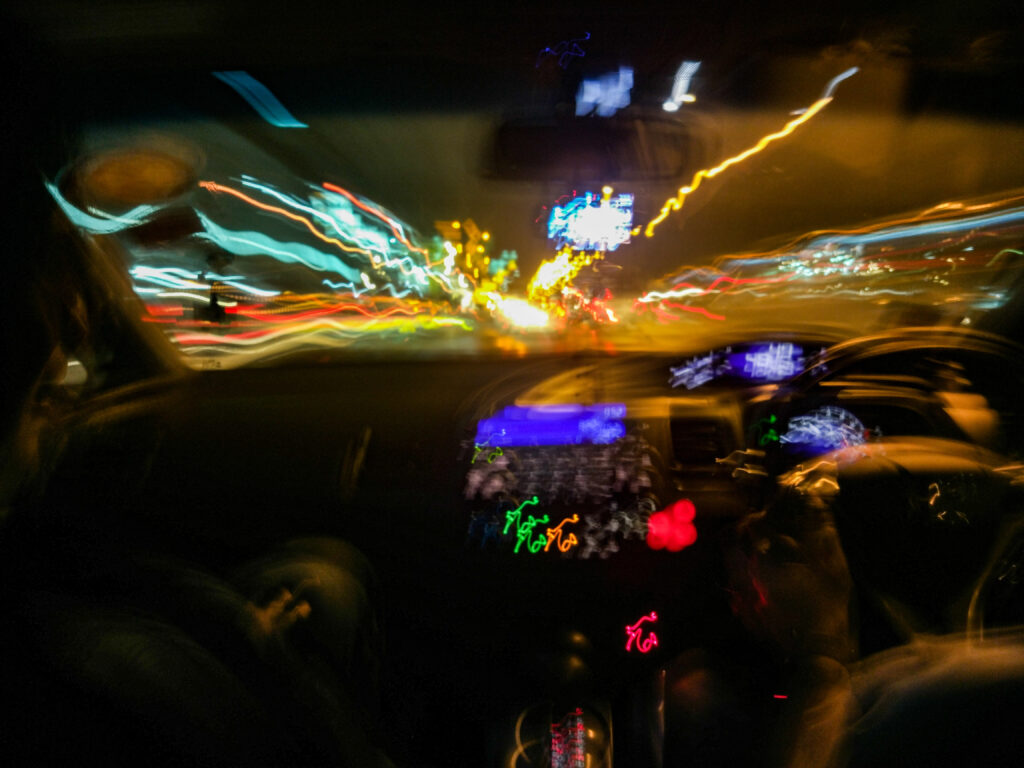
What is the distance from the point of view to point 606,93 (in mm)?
2234

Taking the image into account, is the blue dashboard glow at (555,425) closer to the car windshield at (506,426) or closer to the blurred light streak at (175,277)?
the car windshield at (506,426)

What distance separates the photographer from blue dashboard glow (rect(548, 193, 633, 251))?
317 cm

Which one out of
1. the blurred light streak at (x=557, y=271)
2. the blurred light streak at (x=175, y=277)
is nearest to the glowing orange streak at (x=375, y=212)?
the blurred light streak at (x=175, y=277)

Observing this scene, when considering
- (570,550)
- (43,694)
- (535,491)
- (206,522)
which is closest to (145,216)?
(206,522)

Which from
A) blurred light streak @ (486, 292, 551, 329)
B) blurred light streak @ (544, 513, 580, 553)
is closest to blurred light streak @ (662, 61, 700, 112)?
blurred light streak @ (544, 513, 580, 553)

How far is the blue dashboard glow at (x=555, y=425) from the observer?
307cm

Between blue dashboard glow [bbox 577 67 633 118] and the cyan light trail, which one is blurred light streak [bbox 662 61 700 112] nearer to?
blue dashboard glow [bbox 577 67 633 118]

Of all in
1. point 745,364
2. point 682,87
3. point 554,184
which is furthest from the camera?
point 745,364

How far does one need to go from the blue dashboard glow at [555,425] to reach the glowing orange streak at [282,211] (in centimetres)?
166

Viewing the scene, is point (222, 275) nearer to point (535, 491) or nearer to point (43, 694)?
point (535, 491)

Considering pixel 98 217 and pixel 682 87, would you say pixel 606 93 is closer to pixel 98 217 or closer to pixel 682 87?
pixel 682 87

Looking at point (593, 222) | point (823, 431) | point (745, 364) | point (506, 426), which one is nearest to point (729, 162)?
point (593, 222)

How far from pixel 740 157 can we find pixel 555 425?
5.82 ft

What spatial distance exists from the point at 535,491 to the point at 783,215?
365 centimetres
